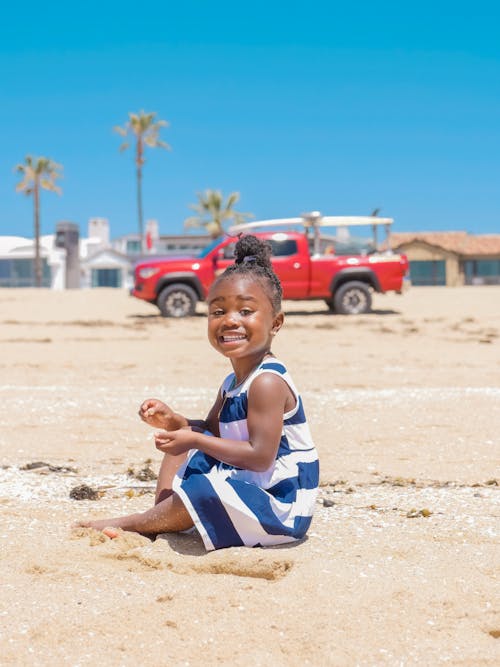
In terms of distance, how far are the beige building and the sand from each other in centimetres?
3873

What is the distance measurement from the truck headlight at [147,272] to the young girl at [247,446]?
543 inches

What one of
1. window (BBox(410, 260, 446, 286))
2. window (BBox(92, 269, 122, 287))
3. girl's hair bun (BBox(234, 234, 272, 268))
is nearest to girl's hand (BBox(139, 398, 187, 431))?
girl's hair bun (BBox(234, 234, 272, 268))

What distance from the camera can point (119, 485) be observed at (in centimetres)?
482

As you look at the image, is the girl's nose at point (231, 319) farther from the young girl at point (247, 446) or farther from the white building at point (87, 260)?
the white building at point (87, 260)

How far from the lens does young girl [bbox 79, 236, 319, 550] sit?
3414 mm

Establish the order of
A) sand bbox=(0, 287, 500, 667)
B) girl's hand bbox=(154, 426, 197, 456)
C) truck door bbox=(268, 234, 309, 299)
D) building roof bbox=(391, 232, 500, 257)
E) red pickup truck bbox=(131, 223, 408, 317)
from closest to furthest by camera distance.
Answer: sand bbox=(0, 287, 500, 667), girl's hand bbox=(154, 426, 197, 456), red pickup truck bbox=(131, 223, 408, 317), truck door bbox=(268, 234, 309, 299), building roof bbox=(391, 232, 500, 257)

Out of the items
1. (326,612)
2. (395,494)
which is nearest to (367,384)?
(395,494)

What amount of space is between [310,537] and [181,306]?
1377 cm

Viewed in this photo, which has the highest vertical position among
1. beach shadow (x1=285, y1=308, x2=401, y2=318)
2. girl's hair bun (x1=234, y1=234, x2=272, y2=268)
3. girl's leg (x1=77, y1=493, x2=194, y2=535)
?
girl's hair bun (x1=234, y1=234, x2=272, y2=268)

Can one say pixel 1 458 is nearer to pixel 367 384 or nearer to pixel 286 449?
pixel 286 449

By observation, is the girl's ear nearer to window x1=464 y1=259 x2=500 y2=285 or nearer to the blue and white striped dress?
the blue and white striped dress

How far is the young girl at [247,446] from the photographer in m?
3.41

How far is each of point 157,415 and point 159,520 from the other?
0.47 meters

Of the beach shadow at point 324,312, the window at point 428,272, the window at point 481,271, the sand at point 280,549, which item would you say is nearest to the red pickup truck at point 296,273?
the beach shadow at point 324,312
